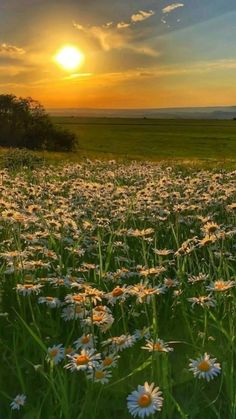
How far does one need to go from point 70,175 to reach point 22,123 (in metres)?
42.5

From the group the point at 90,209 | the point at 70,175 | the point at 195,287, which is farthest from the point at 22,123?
the point at 195,287

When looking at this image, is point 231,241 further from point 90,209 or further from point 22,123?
point 22,123

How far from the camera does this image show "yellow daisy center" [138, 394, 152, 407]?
292 centimetres

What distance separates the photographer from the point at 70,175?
18.0 meters

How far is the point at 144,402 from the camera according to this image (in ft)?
9.60

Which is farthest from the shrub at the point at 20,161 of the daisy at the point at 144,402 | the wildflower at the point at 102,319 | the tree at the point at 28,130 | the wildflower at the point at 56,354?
the tree at the point at 28,130

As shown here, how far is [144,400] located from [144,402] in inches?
0.5

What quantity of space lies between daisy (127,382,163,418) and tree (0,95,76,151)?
55.6 metres

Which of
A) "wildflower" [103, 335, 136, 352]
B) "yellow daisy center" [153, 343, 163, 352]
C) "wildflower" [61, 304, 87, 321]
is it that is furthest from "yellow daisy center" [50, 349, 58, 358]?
"yellow daisy center" [153, 343, 163, 352]

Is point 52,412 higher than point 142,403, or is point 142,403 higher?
point 142,403

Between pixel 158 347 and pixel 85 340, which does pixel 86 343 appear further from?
pixel 158 347

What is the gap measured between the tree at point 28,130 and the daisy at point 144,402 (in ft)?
182

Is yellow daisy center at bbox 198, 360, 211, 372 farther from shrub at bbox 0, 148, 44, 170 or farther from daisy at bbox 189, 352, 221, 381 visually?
shrub at bbox 0, 148, 44, 170

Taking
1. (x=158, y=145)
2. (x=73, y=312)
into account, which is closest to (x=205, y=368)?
(x=73, y=312)
